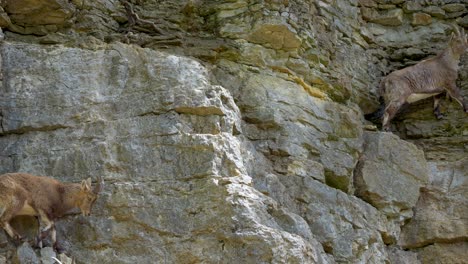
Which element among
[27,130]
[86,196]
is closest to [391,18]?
[27,130]

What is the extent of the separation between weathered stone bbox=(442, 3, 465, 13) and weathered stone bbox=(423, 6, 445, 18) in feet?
0.43

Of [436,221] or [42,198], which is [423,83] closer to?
[436,221]

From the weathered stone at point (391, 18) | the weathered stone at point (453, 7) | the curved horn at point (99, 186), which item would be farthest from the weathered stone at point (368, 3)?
the curved horn at point (99, 186)

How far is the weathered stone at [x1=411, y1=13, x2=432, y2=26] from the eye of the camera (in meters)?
16.7

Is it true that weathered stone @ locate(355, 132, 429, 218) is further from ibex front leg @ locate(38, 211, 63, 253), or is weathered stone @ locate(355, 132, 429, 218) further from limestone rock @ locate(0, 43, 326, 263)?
ibex front leg @ locate(38, 211, 63, 253)

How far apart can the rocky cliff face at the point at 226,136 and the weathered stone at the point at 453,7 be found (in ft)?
3.85

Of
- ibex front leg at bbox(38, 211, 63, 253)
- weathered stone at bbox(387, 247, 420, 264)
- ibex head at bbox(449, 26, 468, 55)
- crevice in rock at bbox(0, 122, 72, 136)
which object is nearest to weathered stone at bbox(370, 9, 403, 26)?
ibex head at bbox(449, 26, 468, 55)

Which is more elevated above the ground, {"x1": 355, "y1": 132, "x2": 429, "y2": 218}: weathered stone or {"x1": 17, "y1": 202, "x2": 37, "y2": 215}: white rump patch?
{"x1": 355, "y1": 132, "x2": 429, "y2": 218}: weathered stone

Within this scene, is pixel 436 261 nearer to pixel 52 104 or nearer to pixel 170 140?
pixel 170 140

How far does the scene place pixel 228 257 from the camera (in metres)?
11.0

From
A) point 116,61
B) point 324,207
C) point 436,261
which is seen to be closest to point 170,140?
point 116,61

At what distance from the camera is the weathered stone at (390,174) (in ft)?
45.4

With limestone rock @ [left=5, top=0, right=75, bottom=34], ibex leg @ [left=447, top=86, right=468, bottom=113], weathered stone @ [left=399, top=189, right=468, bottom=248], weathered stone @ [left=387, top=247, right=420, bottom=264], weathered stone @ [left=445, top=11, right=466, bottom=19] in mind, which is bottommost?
weathered stone @ [left=387, top=247, right=420, bottom=264]

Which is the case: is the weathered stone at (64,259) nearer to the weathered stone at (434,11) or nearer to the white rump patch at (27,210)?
the white rump patch at (27,210)
